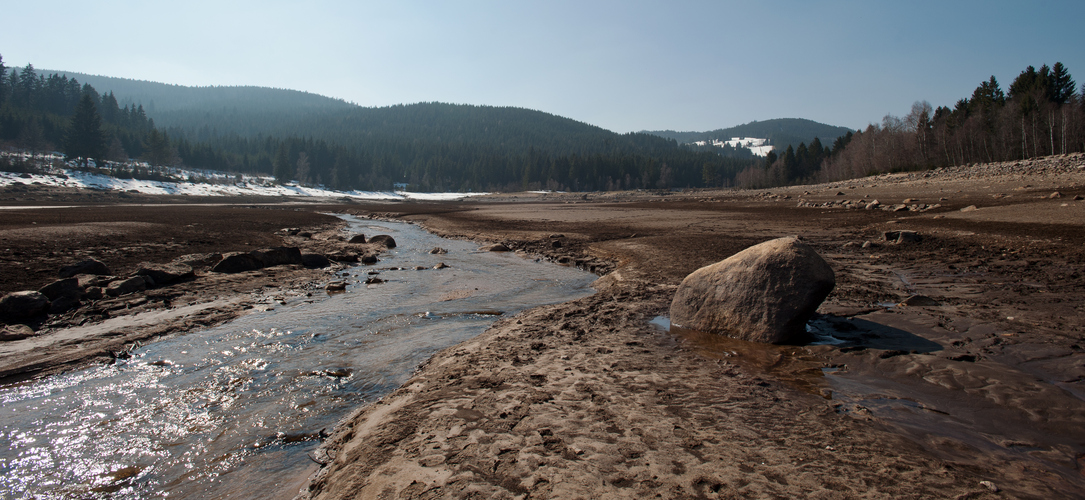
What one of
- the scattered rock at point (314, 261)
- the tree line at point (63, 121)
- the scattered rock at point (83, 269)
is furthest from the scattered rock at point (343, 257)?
the tree line at point (63, 121)

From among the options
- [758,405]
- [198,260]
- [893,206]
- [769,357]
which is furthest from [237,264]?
[893,206]

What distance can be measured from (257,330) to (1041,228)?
23.6m

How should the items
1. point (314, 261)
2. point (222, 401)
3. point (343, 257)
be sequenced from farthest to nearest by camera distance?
point (343, 257) → point (314, 261) → point (222, 401)

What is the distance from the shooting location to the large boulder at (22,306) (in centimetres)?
850

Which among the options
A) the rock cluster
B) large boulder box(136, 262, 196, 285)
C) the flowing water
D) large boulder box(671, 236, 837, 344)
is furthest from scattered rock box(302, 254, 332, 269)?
the rock cluster

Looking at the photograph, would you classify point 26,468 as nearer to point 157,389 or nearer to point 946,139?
point 157,389

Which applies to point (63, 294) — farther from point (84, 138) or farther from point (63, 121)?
point (63, 121)

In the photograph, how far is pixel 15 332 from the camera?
7910 mm

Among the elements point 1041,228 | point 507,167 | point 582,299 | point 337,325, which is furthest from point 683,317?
point 507,167

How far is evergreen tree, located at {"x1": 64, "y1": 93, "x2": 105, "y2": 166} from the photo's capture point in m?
86.0

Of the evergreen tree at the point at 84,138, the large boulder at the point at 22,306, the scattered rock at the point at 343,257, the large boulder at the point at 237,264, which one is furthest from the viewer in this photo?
the evergreen tree at the point at 84,138

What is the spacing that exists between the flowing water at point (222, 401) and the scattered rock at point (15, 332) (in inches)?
90.2

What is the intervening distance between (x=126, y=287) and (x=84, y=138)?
361 feet

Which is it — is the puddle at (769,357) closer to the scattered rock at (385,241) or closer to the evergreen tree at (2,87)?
the scattered rock at (385,241)
